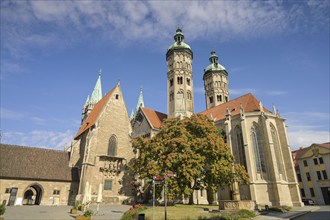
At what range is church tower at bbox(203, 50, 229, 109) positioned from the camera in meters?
54.8

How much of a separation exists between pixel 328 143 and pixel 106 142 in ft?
142

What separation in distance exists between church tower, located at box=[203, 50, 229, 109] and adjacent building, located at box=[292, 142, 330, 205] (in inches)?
835

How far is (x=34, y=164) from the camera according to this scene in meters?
28.0

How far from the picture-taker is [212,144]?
77.6 ft

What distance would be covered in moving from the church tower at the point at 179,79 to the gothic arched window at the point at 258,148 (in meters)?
13.9

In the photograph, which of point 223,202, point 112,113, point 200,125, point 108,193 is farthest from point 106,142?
point 223,202

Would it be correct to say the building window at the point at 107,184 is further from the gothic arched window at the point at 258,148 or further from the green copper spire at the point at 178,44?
the green copper spire at the point at 178,44

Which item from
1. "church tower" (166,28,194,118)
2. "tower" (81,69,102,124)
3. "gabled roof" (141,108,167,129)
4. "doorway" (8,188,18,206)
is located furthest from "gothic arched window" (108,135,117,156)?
"tower" (81,69,102,124)

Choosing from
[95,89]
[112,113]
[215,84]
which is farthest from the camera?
[95,89]

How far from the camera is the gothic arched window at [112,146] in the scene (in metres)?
32.0

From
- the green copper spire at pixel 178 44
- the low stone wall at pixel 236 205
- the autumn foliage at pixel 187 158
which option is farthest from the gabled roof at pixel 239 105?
the low stone wall at pixel 236 205

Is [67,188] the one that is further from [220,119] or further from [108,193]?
[220,119]

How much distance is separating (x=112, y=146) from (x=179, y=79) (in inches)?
822

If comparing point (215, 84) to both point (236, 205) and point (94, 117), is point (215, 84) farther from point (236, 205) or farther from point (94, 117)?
point (236, 205)
